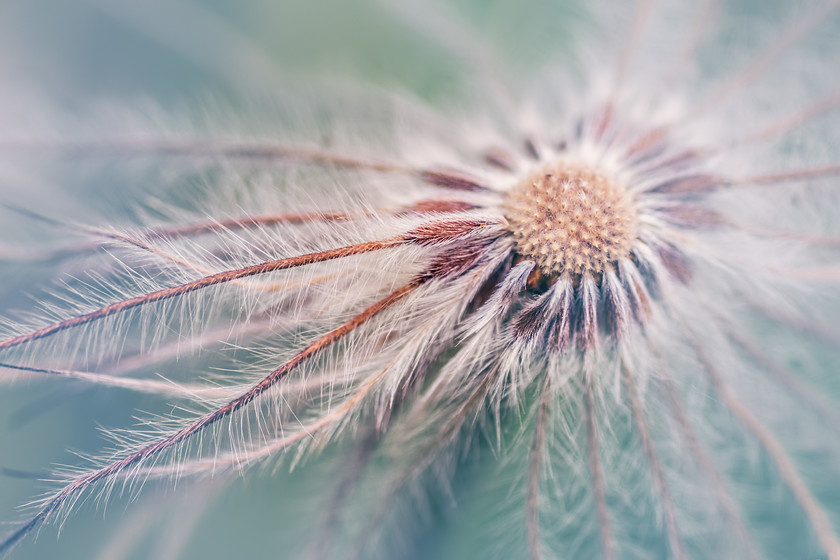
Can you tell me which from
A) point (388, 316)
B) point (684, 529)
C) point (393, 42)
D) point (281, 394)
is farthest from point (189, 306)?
point (684, 529)

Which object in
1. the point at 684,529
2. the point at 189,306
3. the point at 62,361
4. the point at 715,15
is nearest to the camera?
the point at 189,306

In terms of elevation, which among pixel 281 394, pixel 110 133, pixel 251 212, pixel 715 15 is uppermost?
pixel 715 15

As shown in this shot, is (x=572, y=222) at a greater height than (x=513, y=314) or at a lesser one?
greater

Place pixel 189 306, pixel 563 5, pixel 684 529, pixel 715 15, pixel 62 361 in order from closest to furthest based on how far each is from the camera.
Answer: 1. pixel 189 306
2. pixel 62 361
3. pixel 684 529
4. pixel 715 15
5. pixel 563 5

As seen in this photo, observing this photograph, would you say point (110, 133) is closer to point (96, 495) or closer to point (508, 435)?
point (96, 495)
